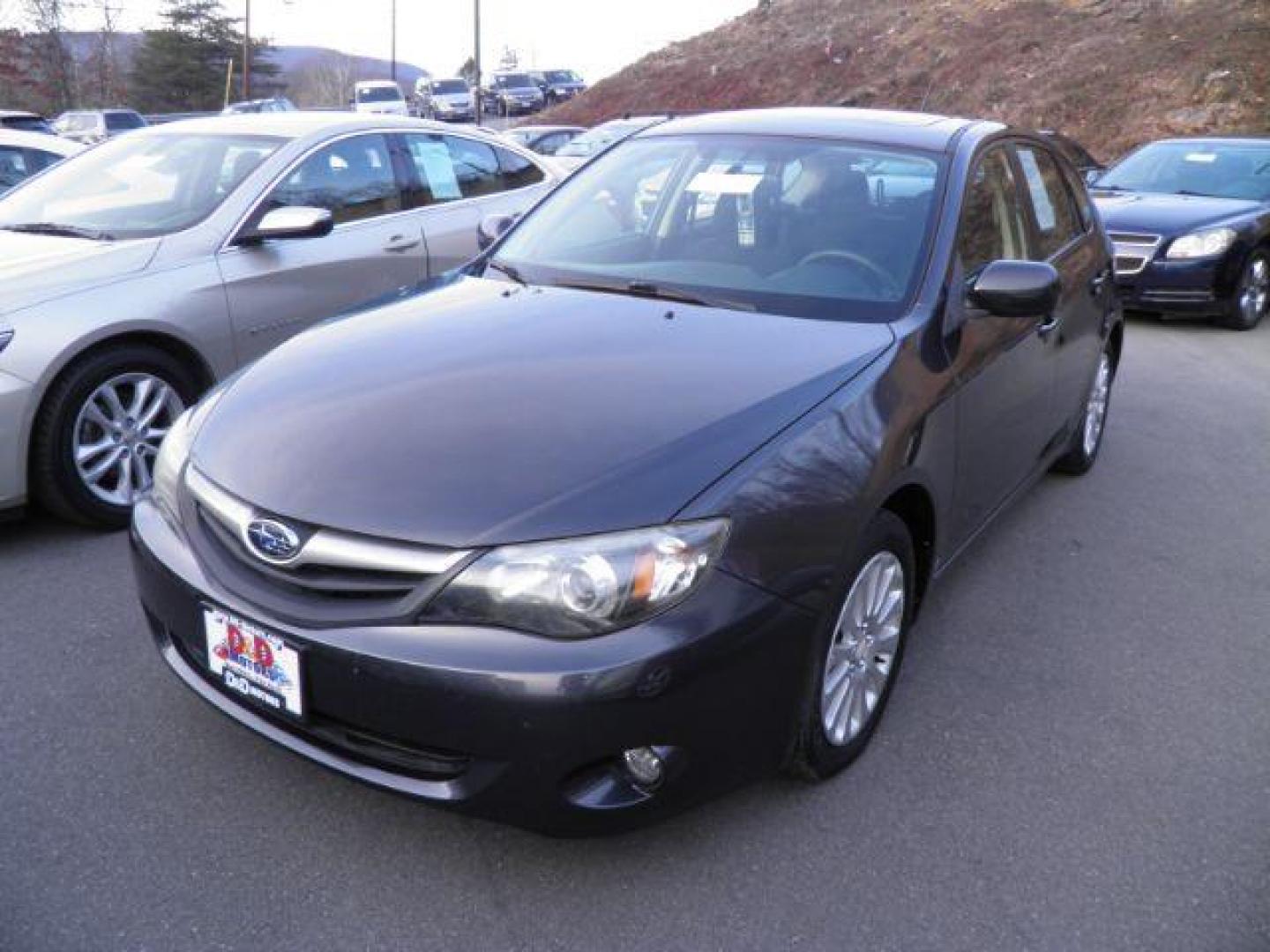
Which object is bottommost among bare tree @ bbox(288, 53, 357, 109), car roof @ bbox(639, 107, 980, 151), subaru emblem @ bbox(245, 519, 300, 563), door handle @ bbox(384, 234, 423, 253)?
bare tree @ bbox(288, 53, 357, 109)

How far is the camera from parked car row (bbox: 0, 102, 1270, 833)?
2104 mm

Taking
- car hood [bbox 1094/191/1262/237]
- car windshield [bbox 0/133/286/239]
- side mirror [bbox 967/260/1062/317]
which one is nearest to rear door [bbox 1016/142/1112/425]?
side mirror [bbox 967/260/1062/317]

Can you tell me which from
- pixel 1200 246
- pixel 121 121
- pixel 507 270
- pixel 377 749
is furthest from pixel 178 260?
pixel 121 121

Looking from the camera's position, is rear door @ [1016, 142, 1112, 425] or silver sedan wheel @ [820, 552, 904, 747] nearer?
silver sedan wheel @ [820, 552, 904, 747]

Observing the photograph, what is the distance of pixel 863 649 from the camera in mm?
2744

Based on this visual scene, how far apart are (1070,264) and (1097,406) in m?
1.11

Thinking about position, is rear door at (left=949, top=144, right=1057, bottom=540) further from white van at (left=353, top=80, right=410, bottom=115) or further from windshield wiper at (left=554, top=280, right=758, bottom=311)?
white van at (left=353, top=80, right=410, bottom=115)

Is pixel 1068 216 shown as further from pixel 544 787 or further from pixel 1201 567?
pixel 544 787

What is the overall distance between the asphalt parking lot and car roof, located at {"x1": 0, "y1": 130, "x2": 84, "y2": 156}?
5614mm

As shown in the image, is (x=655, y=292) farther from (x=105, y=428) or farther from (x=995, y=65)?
(x=995, y=65)

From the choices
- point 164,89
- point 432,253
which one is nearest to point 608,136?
point 432,253

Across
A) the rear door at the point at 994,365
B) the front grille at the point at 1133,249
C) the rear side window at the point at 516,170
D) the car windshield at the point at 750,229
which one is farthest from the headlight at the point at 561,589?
the front grille at the point at 1133,249

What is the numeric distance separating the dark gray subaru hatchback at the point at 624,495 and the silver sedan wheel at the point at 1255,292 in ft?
20.5

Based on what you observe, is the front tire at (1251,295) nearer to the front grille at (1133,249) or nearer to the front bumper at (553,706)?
the front grille at (1133,249)
